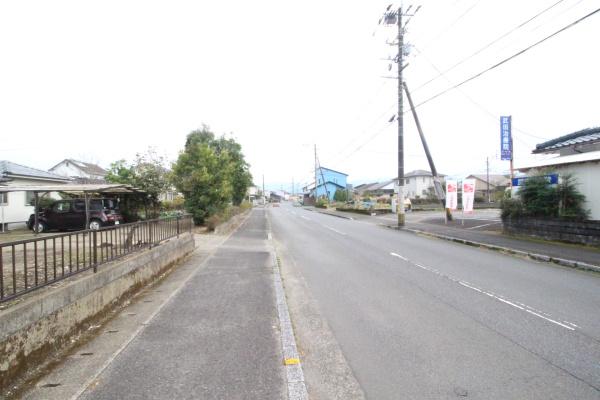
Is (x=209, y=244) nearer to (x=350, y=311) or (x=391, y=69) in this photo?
(x=350, y=311)

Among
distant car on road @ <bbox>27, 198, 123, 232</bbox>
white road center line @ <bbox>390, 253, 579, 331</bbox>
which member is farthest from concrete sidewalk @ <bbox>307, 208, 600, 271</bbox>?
distant car on road @ <bbox>27, 198, 123, 232</bbox>

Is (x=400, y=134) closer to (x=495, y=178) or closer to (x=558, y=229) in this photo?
(x=558, y=229)

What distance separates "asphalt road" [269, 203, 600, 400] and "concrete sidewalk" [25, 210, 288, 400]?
0.81 m

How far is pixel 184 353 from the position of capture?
13.9 feet

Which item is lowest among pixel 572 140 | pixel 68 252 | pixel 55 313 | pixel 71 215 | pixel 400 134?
pixel 55 313

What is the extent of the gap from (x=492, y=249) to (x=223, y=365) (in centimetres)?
1190

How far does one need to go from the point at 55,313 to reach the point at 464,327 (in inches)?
194

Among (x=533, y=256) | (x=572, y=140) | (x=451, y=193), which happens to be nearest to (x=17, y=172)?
(x=533, y=256)

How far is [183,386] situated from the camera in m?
3.49

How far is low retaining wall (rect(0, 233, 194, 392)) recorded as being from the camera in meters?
3.41

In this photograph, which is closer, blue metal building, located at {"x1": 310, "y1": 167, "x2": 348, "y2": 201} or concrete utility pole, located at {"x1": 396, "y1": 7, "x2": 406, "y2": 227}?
concrete utility pole, located at {"x1": 396, "y1": 7, "x2": 406, "y2": 227}

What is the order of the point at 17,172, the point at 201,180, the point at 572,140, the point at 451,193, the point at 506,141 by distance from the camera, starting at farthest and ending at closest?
the point at 451,193
the point at 506,141
the point at 17,172
the point at 201,180
the point at 572,140

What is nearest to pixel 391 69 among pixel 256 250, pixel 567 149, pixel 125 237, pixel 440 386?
pixel 567 149

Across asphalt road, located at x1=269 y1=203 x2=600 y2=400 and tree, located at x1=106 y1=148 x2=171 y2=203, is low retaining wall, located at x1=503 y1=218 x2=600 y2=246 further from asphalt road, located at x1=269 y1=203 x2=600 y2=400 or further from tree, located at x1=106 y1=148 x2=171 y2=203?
tree, located at x1=106 y1=148 x2=171 y2=203
